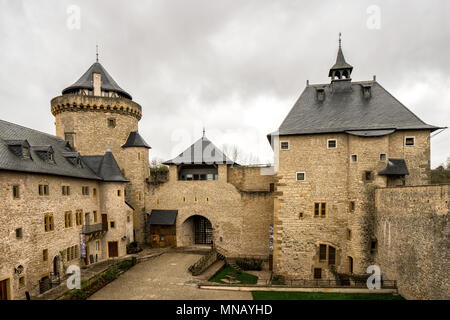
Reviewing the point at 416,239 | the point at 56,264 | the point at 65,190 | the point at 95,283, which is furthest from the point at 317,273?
the point at 65,190

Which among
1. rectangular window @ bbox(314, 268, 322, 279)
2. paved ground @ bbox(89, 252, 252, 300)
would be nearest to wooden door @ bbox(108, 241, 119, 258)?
paved ground @ bbox(89, 252, 252, 300)

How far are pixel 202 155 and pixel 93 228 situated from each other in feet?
40.5

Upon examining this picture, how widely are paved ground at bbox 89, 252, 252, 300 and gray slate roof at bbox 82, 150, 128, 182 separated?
27.1 ft

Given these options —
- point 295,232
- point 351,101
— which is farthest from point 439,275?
point 351,101

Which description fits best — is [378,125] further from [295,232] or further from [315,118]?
[295,232]

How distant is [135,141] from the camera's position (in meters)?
27.2

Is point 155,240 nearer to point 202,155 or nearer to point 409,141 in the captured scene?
point 202,155

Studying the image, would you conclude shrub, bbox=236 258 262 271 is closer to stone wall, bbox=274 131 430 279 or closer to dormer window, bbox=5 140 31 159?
stone wall, bbox=274 131 430 279

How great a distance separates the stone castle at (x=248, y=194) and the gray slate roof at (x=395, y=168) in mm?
91

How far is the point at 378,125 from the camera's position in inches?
739

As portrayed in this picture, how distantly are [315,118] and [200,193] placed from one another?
45.1ft

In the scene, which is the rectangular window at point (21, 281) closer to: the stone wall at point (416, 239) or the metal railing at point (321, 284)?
the metal railing at point (321, 284)

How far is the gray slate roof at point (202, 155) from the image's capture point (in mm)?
26469

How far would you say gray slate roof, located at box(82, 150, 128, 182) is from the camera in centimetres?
2317
